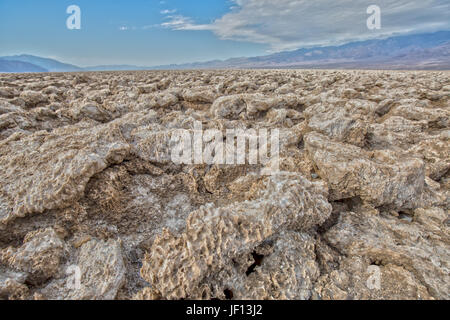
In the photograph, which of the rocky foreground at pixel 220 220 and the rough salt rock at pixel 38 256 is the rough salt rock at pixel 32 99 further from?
the rough salt rock at pixel 38 256

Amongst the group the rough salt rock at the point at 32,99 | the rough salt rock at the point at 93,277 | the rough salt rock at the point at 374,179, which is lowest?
the rough salt rock at the point at 93,277

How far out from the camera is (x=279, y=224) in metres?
1.99

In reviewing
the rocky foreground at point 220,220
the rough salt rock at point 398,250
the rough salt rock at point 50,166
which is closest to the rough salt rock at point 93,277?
the rocky foreground at point 220,220

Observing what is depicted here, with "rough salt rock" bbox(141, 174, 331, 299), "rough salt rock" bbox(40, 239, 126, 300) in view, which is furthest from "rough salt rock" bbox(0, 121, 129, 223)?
"rough salt rock" bbox(141, 174, 331, 299)

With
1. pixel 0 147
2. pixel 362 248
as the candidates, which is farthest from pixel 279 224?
pixel 0 147

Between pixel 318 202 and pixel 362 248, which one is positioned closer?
pixel 362 248

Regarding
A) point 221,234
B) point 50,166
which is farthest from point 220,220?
point 50,166

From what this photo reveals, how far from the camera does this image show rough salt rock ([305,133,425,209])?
2.49 m

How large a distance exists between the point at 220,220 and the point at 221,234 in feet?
0.35

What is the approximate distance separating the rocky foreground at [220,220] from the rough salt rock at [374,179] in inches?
0.5

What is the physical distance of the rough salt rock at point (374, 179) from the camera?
2.49 meters

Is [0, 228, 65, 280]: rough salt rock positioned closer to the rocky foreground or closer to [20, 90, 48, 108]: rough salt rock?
the rocky foreground

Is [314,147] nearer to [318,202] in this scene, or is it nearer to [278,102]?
[318,202]

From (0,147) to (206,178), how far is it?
277 cm
